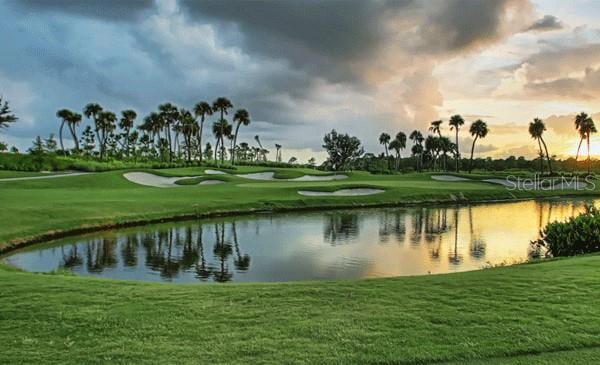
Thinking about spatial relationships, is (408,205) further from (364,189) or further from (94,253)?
(94,253)

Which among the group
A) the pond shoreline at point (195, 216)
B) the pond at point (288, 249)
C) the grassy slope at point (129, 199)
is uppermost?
the grassy slope at point (129, 199)

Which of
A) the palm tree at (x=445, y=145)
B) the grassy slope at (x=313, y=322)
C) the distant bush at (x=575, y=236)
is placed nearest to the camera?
the grassy slope at (x=313, y=322)

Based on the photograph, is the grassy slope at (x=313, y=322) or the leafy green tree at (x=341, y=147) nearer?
the grassy slope at (x=313, y=322)

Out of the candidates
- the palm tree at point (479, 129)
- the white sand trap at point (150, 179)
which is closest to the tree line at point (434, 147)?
the palm tree at point (479, 129)

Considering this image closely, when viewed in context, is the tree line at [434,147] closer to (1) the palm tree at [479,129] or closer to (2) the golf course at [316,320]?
(1) the palm tree at [479,129]

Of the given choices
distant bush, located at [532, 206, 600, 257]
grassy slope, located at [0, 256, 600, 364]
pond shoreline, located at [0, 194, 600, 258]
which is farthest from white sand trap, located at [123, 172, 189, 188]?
grassy slope, located at [0, 256, 600, 364]

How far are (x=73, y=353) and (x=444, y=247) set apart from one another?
21.1 m

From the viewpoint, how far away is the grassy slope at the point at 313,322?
6688mm

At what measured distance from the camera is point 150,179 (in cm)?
5825

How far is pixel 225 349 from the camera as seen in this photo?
687 centimetres

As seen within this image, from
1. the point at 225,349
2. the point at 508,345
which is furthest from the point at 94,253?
the point at 508,345

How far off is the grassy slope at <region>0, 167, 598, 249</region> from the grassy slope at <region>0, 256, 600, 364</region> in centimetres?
1757

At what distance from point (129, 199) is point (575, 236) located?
31.3 metres

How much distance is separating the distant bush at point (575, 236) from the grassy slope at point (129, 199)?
2486cm
